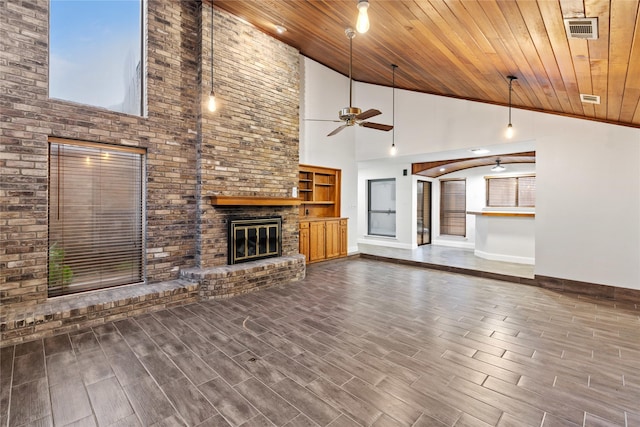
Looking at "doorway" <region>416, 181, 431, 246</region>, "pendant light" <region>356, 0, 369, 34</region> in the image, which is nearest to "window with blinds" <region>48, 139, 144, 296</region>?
"pendant light" <region>356, 0, 369, 34</region>

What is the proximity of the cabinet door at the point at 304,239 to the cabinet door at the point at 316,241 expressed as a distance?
0.32 feet

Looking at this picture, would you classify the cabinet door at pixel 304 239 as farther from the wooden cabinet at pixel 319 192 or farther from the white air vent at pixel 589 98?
the white air vent at pixel 589 98

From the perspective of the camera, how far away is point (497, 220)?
270 inches

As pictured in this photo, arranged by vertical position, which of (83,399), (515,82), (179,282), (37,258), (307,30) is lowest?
(83,399)

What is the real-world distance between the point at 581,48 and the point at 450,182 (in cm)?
730

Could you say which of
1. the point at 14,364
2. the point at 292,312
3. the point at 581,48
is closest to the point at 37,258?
the point at 14,364

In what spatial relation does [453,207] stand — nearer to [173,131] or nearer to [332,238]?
[332,238]

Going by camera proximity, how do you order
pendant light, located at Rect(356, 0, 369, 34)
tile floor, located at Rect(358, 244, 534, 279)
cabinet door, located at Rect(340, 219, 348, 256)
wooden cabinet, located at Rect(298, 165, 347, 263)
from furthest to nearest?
cabinet door, located at Rect(340, 219, 348, 256)
wooden cabinet, located at Rect(298, 165, 347, 263)
tile floor, located at Rect(358, 244, 534, 279)
pendant light, located at Rect(356, 0, 369, 34)

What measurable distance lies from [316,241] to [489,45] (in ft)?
15.2

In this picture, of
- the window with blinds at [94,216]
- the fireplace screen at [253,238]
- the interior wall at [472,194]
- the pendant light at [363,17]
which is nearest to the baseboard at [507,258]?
the interior wall at [472,194]

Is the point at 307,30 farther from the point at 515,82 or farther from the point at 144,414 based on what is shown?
the point at 144,414

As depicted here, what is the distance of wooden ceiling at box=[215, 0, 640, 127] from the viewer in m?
2.28

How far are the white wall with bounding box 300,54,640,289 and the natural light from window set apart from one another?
3.20 meters

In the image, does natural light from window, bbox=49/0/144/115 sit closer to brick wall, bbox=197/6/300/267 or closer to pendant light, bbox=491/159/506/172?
brick wall, bbox=197/6/300/267
